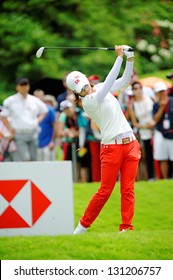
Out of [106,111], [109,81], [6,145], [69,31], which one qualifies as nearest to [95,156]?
[6,145]

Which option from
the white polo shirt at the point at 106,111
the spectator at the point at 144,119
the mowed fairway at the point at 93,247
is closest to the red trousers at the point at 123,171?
the white polo shirt at the point at 106,111

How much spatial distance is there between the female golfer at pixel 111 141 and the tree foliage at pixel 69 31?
18.5m

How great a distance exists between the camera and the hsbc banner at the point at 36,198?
14047 millimetres

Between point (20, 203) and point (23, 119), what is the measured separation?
23.8ft

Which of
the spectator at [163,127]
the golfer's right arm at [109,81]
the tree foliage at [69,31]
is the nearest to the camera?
the golfer's right arm at [109,81]

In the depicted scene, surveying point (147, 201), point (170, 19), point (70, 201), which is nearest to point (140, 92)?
point (147, 201)

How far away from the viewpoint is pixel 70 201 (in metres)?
14.3

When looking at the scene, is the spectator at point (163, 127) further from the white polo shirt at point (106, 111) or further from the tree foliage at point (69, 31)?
the tree foliage at point (69, 31)

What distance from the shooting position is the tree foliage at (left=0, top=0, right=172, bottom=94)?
3244cm

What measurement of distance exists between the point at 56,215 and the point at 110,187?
3.68 ft

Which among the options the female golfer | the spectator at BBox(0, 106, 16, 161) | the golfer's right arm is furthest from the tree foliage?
the golfer's right arm

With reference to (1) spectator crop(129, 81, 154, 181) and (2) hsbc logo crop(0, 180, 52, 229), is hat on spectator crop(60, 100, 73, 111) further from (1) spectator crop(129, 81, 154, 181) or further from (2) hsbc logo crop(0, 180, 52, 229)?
(2) hsbc logo crop(0, 180, 52, 229)

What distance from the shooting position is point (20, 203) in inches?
556

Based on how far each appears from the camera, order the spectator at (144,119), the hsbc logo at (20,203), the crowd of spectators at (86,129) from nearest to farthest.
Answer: the hsbc logo at (20,203) → the crowd of spectators at (86,129) → the spectator at (144,119)
